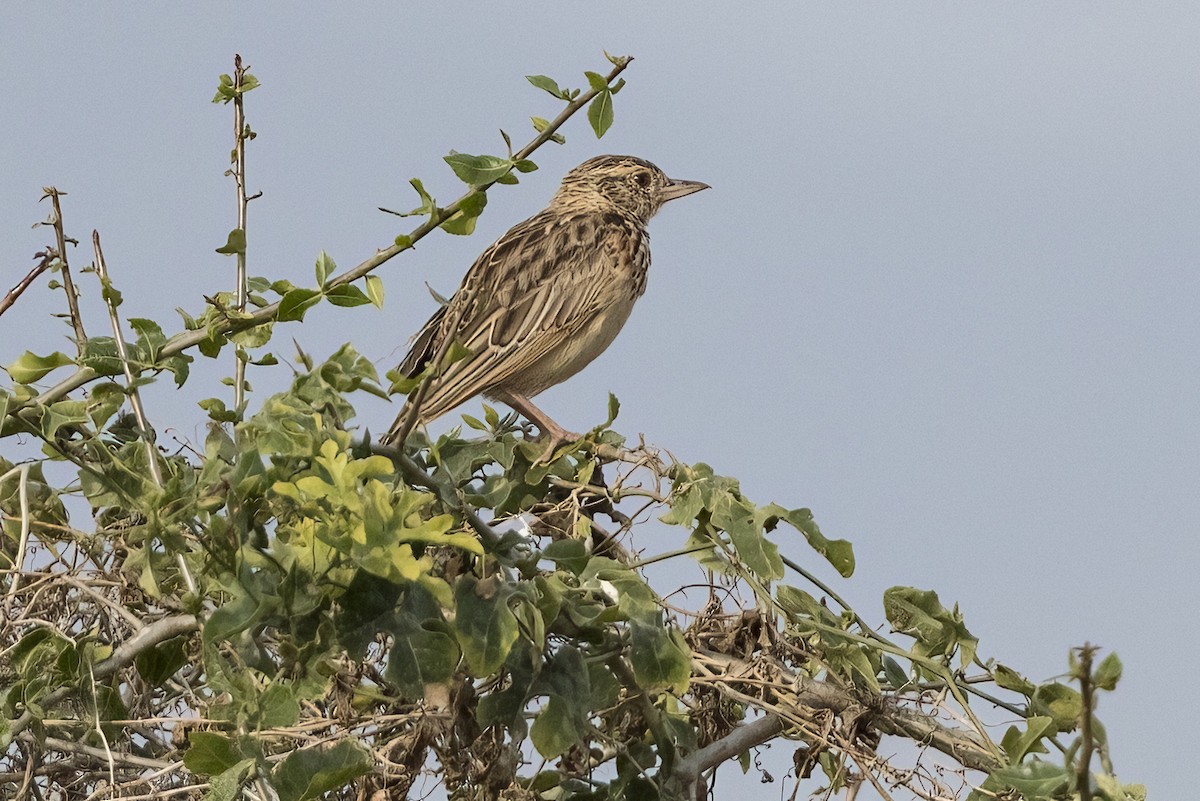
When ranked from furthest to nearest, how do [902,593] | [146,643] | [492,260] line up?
1. [492,260]
2. [902,593]
3. [146,643]

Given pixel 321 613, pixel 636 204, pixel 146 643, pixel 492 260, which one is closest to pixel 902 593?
pixel 321 613

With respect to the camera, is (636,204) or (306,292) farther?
(636,204)

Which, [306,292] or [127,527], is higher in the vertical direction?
[306,292]

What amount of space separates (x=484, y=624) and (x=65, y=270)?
4.77ft

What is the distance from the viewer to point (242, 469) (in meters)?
2.40

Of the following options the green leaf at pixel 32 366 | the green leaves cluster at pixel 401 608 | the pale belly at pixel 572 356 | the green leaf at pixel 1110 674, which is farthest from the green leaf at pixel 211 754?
the pale belly at pixel 572 356

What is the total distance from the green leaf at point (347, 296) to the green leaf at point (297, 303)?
1.2 inches

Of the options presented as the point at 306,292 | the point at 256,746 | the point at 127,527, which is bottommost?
the point at 256,746

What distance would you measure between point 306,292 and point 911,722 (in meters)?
1.51

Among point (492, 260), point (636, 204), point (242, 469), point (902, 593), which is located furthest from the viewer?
point (636, 204)

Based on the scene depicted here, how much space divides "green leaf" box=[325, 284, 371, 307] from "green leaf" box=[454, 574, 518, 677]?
805 mm

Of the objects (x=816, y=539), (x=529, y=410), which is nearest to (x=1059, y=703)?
(x=816, y=539)

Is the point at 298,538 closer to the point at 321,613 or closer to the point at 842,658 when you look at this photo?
the point at 321,613

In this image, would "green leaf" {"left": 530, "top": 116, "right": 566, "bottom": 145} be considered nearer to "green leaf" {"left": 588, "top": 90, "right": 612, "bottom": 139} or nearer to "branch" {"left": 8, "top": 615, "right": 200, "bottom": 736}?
"green leaf" {"left": 588, "top": 90, "right": 612, "bottom": 139}
